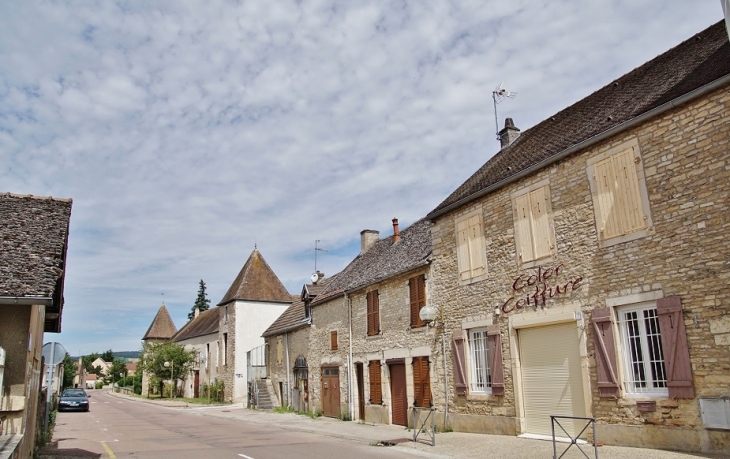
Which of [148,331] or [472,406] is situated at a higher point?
[148,331]

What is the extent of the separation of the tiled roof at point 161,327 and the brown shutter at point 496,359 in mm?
53406

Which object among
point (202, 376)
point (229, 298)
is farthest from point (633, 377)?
point (202, 376)

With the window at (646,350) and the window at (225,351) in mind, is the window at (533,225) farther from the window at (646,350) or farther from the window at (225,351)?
the window at (225,351)

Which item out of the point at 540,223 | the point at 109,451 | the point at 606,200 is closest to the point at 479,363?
the point at 540,223

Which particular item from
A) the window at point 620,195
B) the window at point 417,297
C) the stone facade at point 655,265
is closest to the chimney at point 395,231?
the window at point 417,297

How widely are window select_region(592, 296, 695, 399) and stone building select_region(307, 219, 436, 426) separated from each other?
551 centimetres

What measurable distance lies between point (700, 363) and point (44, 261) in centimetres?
1008

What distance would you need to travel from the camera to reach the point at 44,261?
7684 mm

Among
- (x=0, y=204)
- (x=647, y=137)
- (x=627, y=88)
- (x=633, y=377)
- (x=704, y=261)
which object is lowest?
(x=633, y=377)

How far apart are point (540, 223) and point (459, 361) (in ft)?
14.3

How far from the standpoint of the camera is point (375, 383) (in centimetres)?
1916

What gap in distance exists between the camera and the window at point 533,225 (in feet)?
41.0

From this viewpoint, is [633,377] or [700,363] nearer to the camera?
[700,363]

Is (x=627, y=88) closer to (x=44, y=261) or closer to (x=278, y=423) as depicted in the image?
(x=44, y=261)
